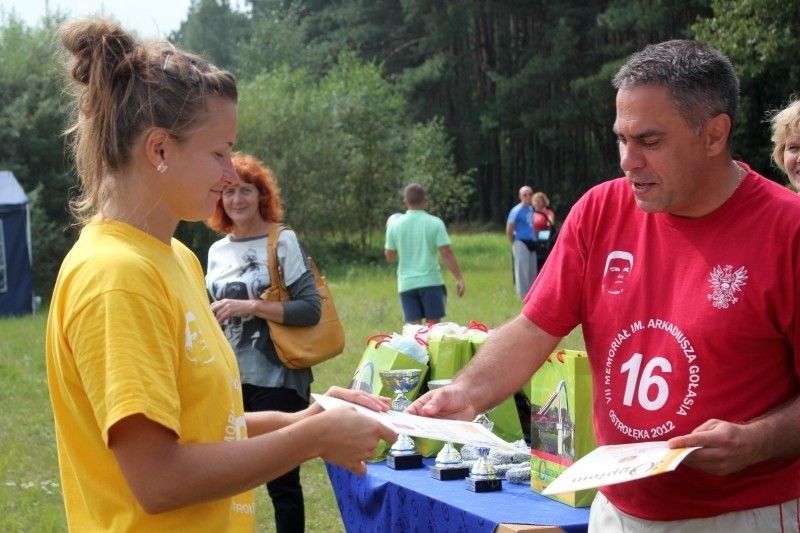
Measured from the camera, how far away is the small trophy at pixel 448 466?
11.5 feet

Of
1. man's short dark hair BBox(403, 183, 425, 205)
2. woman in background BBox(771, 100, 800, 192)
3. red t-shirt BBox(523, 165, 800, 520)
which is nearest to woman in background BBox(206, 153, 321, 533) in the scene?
woman in background BBox(771, 100, 800, 192)

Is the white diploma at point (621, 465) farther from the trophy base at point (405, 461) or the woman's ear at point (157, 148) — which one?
the trophy base at point (405, 461)

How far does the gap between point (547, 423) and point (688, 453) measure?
3.75ft

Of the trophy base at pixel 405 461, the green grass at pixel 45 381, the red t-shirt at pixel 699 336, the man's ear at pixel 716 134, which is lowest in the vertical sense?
the green grass at pixel 45 381

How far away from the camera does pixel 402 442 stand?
3768 millimetres

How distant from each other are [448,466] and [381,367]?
Result: 0.56 m

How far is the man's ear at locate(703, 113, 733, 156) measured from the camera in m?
2.41

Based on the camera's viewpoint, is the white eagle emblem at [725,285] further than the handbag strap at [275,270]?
No

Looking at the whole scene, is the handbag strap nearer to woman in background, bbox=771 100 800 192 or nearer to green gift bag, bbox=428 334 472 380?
green gift bag, bbox=428 334 472 380

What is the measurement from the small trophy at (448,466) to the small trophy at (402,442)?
15cm

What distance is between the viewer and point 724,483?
7.52 ft

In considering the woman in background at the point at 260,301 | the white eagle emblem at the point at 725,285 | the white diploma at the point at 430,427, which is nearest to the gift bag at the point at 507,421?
the white diploma at the point at 430,427

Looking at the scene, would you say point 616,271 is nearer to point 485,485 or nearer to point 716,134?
point 716,134

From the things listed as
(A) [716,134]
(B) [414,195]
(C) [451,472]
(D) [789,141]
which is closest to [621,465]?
(A) [716,134]
